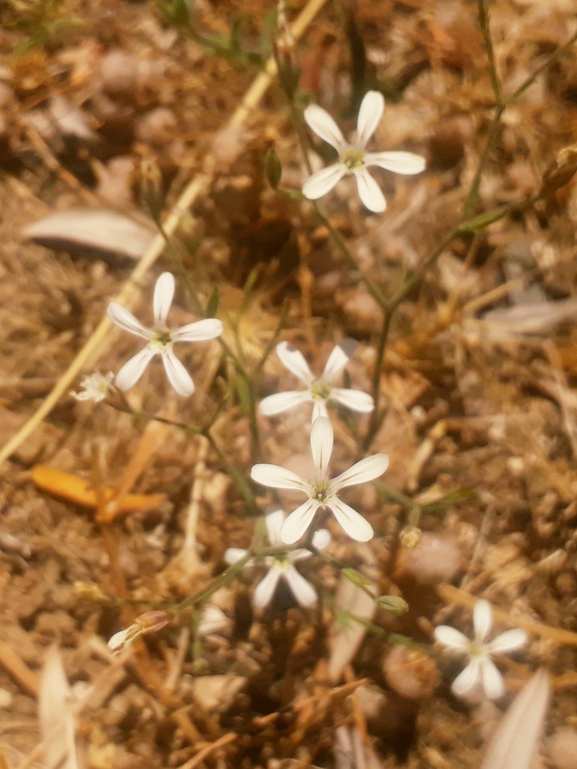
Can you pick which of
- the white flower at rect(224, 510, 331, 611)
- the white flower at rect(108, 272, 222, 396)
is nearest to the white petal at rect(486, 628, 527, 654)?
the white flower at rect(224, 510, 331, 611)

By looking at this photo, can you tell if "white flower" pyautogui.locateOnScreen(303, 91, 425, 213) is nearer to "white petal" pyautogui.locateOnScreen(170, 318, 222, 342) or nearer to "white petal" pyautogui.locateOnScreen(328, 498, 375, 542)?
"white petal" pyautogui.locateOnScreen(170, 318, 222, 342)

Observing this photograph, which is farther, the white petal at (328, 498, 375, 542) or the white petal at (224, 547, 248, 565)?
the white petal at (224, 547, 248, 565)

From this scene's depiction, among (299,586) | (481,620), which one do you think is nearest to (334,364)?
(299,586)

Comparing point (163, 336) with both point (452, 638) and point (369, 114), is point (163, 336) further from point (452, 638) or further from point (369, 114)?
point (452, 638)

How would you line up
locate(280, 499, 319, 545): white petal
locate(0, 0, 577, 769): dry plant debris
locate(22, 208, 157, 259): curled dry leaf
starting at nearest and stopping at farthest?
1. locate(280, 499, 319, 545): white petal
2. locate(0, 0, 577, 769): dry plant debris
3. locate(22, 208, 157, 259): curled dry leaf

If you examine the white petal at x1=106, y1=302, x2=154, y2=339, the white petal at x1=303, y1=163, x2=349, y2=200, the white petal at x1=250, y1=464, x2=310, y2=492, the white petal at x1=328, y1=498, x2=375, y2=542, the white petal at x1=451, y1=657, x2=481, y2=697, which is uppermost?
the white petal at x1=303, y1=163, x2=349, y2=200

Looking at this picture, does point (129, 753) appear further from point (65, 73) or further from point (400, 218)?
point (65, 73)

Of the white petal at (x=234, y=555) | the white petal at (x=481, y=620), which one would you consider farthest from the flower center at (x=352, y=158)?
the white petal at (x=481, y=620)
